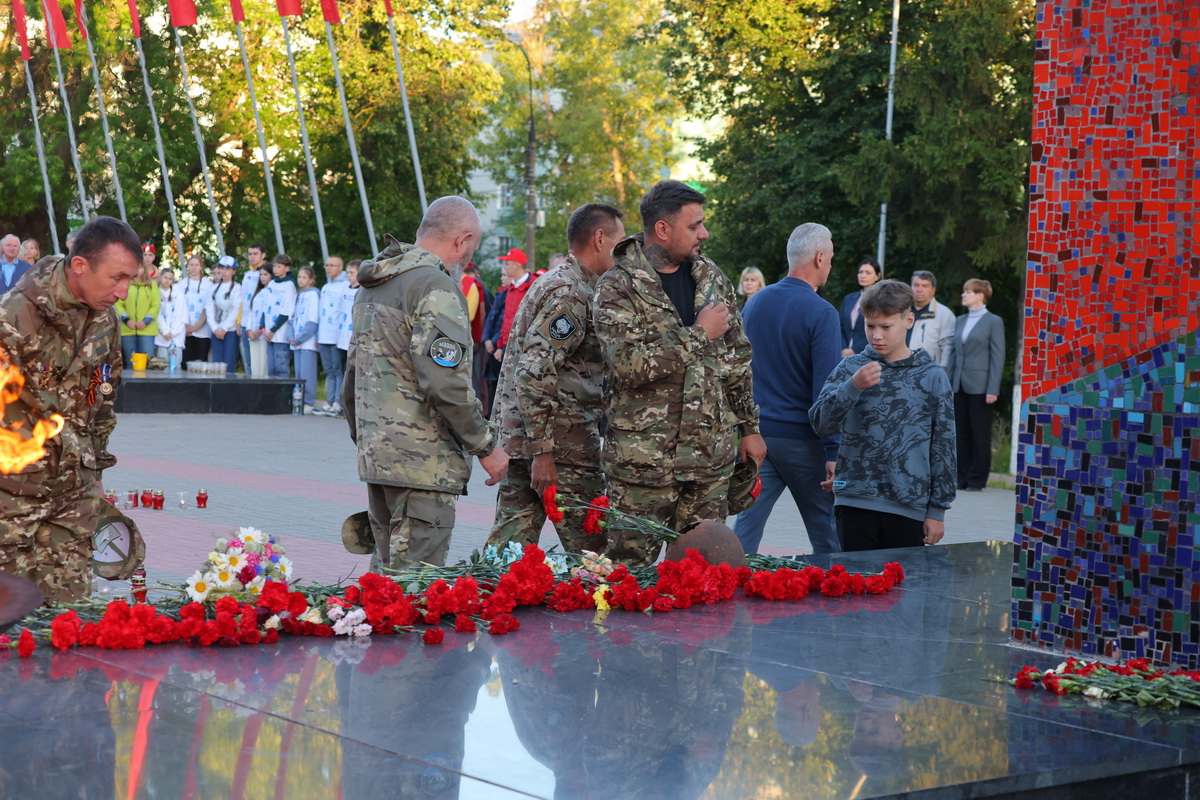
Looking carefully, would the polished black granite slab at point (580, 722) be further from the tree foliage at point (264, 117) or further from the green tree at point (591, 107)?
the green tree at point (591, 107)

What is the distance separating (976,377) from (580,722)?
10544 millimetres

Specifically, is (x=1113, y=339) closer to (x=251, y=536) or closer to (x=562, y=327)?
(x=562, y=327)

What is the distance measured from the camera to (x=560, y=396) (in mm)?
6520

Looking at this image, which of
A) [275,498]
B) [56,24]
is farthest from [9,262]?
[275,498]

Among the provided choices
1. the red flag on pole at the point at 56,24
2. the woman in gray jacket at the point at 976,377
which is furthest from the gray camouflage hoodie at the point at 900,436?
the red flag on pole at the point at 56,24

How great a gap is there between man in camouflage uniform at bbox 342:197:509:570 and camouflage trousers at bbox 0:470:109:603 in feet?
3.82

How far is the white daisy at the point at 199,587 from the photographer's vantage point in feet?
14.8

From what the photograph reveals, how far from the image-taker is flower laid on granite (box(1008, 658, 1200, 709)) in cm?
408

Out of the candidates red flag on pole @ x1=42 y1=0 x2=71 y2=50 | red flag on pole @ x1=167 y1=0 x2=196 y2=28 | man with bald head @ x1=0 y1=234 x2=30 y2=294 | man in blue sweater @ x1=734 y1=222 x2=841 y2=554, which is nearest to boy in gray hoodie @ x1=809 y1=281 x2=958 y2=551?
man in blue sweater @ x1=734 y1=222 x2=841 y2=554

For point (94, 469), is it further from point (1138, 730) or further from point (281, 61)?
point (281, 61)

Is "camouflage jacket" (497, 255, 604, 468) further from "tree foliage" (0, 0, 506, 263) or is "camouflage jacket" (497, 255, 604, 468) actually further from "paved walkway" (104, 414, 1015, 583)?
"tree foliage" (0, 0, 506, 263)

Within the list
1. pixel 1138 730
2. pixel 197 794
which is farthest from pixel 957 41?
pixel 197 794

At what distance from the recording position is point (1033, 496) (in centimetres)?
477

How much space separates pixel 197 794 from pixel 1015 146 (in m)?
21.2
